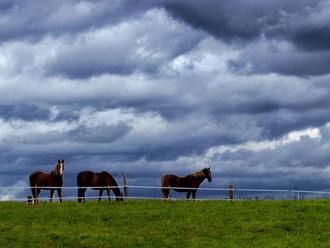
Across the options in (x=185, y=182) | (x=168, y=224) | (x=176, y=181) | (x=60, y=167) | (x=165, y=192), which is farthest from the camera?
(x=185, y=182)

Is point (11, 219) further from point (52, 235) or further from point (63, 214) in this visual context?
point (52, 235)

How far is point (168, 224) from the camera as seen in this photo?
34.8m

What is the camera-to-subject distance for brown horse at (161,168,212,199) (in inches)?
1937

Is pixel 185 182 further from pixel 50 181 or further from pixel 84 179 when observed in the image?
pixel 50 181

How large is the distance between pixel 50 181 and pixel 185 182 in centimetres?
993

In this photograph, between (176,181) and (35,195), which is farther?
(176,181)

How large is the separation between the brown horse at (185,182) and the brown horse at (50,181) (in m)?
7.24

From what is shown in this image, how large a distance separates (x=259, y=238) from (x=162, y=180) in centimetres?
1823

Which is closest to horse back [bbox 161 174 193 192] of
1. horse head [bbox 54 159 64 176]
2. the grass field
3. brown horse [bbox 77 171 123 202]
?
brown horse [bbox 77 171 123 202]

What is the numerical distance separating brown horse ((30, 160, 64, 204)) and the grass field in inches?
113

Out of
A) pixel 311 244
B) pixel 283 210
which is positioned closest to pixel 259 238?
pixel 311 244

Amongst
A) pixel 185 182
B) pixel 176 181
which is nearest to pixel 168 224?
pixel 176 181

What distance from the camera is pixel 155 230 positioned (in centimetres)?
3347

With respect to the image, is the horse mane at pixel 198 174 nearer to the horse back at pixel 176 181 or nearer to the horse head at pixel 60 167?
the horse back at pixel 176 181
